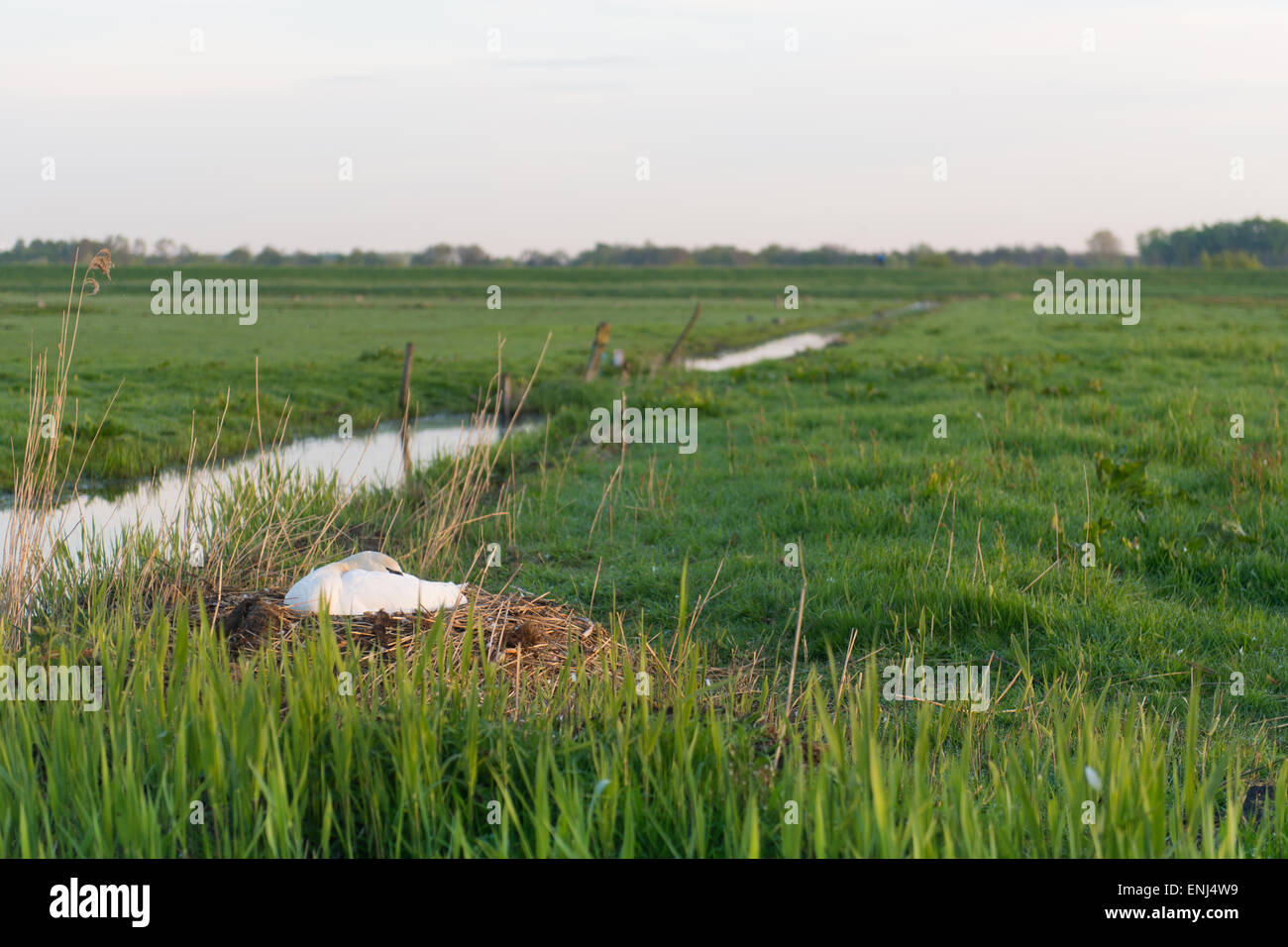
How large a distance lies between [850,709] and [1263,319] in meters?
39.0

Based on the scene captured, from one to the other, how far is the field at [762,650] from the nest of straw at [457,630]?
207 millimetres

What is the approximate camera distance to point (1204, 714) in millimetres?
4883

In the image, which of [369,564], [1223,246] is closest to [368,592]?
[369,564]

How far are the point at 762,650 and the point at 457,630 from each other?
186 cm

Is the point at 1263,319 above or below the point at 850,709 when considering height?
above

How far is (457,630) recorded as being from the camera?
4723 millimetres

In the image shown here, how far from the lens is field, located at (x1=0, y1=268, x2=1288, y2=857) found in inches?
118

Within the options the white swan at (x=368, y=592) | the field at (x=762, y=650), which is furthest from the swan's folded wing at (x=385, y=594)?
the field at (x=762, y=650)

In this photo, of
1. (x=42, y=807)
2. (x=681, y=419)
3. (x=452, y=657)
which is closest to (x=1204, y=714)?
(x=452, y=657)

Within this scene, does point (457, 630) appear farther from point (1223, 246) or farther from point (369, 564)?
point (1223, 246)

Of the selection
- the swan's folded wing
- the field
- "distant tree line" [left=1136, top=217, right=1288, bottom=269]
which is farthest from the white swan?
"distant tree line" [left=1136, top=217, right=1288, bottom=269]

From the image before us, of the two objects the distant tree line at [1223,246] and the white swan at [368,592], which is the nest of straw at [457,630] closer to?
the white swan at [368,592]

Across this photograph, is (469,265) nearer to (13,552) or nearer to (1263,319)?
(1263,319)

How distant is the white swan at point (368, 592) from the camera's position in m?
4.63
